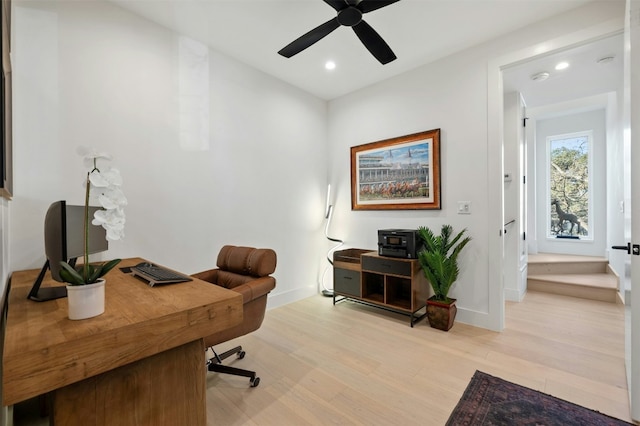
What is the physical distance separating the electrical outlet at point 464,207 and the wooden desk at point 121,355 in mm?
2538

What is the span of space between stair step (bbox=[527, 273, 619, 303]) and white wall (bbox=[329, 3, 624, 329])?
72.6 inches

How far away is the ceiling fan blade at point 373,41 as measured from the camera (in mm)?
2055

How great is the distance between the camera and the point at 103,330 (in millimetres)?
860

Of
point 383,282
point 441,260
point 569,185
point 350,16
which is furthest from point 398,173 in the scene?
point 569,185

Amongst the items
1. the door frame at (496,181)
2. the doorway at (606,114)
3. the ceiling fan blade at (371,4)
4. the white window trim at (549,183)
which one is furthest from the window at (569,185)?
the ceiling fan blade at (371,4)

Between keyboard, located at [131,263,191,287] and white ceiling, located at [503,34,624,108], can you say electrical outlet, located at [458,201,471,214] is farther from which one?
keyboard, located at [131,263,191,287]

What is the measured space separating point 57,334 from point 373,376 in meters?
1.82

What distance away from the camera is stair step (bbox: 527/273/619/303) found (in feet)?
11.2

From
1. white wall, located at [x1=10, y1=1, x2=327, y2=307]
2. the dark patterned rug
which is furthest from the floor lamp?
the dark patterned rug

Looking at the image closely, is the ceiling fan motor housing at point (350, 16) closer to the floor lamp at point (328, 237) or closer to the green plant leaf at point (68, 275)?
the green plant leaf at point (68, 275)

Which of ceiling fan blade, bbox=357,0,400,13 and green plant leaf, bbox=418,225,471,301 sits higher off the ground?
ceiling fan blade, bbox=357,0,400,13

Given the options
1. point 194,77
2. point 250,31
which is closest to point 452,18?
point 250,31

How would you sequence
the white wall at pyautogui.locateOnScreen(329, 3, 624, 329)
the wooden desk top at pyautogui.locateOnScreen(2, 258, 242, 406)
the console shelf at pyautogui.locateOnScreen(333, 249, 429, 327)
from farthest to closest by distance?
the console shelf at pyautogui.locateOnScreen(333, 249, 429, 327) < the white wall at pyautogui.locateOnScreen(329, 3, 624, 329) < the wooden desk top at pyautogui.locateOnScreen(2, 258, 242, 406)

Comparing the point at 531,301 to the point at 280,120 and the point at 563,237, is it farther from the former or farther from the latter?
the point at 280,120
